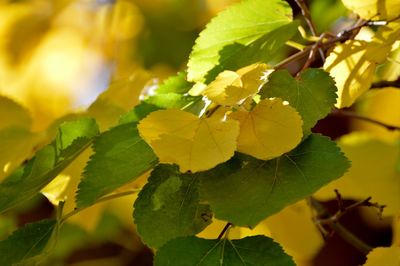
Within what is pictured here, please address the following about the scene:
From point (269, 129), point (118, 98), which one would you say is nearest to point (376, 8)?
point (269, 129)

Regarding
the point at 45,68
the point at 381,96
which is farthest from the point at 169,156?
the point at 45,68

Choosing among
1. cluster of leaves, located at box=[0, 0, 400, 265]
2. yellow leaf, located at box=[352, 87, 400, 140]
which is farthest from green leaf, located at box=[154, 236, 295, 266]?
yellow leaf, located at box=[352, 87, 400, 140]

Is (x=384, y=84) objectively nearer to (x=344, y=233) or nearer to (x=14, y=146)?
(x=344, y=233)

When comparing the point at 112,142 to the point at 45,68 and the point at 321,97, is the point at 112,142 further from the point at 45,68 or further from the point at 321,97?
the point at 45,68

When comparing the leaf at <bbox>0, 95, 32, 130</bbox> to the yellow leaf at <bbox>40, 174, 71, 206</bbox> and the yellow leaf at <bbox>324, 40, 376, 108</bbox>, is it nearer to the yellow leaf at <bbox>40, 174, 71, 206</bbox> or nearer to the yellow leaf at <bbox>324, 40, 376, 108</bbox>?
the yellow leaf at <bbox>40, 174, 71, 206</bbox>

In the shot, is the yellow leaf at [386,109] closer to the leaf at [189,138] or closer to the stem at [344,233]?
the stem at [344,233]

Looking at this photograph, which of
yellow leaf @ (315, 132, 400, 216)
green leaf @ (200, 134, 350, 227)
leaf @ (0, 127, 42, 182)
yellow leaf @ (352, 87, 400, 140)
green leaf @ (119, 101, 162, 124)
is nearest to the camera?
green leaf @ (200, 134, 350, 227)

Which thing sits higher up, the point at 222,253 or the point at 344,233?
the point at 222,253
